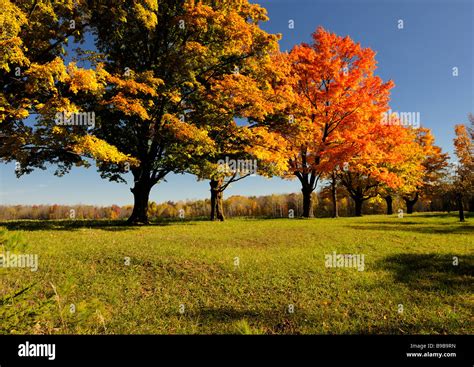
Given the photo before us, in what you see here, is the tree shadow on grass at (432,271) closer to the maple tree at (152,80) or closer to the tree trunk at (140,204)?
the maple tree at (152,80)

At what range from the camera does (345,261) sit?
10680 millimetres

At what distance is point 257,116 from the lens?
18.4m

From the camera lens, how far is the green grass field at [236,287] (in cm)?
588

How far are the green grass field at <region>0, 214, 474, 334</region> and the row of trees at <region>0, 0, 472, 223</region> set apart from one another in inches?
233

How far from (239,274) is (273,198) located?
245 feet

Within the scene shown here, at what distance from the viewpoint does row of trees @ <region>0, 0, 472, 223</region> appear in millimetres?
14023

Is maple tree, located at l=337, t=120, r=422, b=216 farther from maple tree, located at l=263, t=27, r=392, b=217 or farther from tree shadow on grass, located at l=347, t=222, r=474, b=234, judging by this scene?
tree shadow on grass, located at l=347, t=222, r=474, b=234

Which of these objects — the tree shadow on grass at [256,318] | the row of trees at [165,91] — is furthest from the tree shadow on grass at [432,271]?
the row of trees at [165,91]

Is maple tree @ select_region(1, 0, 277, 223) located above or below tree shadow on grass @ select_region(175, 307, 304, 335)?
above
